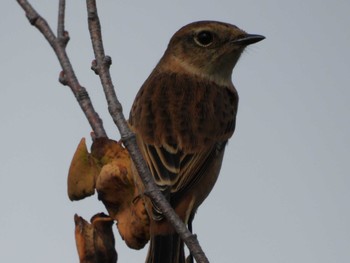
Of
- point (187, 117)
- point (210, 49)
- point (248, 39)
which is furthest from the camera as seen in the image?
point (210, 49)

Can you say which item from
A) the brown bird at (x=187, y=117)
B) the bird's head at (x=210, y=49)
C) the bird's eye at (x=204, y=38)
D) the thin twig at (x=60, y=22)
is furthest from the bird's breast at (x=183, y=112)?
the thin twig at (x=60, y=22)

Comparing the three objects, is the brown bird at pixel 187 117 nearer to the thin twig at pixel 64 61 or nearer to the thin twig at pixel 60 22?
→ the thin twig at pixel 64 61

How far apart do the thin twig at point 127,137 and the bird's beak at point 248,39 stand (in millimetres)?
2774

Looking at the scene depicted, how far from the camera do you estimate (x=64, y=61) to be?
4379 mm

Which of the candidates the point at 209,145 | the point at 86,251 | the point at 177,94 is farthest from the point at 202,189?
the point at 86,251

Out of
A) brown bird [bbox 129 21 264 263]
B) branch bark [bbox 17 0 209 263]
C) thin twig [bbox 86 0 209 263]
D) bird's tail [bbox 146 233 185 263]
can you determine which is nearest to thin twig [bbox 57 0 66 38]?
branch bark [bbox 17 0 209 263]

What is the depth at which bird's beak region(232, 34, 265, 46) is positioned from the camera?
7.04m

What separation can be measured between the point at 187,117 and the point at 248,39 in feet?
4.05

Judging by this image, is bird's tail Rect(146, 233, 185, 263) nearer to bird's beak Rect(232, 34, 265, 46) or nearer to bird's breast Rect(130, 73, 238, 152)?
bird's breast Rect(130, 73, 238, 152)

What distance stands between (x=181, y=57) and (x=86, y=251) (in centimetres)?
367

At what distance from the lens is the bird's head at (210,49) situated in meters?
7.30

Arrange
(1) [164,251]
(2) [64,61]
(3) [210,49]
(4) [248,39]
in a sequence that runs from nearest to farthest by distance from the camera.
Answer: (2) [64,61] < (1) [164,251] < (4) [248,39] < (3) [210,49]

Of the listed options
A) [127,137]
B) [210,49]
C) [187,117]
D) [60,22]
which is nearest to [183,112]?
[187,117]

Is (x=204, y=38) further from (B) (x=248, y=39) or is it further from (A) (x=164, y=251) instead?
(A) (x=164, y=251)
